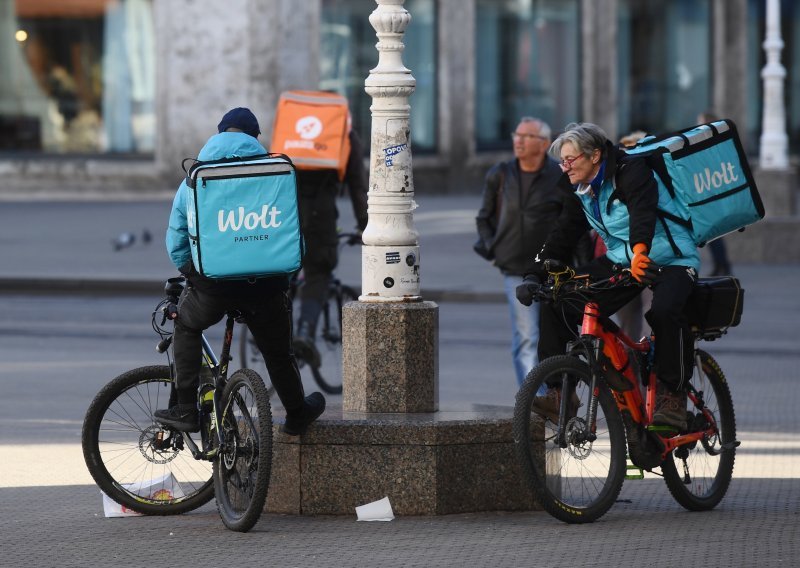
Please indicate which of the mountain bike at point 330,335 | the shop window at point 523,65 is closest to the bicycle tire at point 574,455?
the mountain bike at point 330,335

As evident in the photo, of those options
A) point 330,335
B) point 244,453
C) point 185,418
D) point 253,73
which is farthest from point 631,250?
point 253,73

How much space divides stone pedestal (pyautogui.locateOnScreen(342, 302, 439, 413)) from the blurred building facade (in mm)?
20889

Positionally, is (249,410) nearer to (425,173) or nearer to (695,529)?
(695,529)

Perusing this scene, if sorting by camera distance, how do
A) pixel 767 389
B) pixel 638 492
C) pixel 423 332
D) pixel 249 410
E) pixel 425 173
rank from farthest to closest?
pixel 425 173, pixel 767 389, pixel 638 492, pixel 423 332, pixel 249 410

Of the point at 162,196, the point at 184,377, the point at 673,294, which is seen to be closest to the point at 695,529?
the point at 673,294

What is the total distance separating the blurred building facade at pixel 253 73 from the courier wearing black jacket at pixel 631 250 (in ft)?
69.7

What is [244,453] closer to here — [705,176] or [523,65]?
[705,176]

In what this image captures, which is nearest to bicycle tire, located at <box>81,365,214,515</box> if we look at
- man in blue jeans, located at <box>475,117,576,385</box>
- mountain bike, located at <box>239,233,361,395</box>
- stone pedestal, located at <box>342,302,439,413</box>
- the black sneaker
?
the black sneaker

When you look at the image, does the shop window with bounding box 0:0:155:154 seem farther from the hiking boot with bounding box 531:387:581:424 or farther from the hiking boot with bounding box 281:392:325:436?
the hiking boot with bounding box 531:387:581:424

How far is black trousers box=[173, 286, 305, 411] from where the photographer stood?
6.79 meters

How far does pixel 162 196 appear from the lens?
28812 millimetres

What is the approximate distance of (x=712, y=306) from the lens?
23.7ft

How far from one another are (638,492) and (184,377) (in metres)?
2.38

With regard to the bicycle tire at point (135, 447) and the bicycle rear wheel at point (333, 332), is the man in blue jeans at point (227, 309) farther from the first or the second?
the bicycle rear wheel at point (333, 332)
